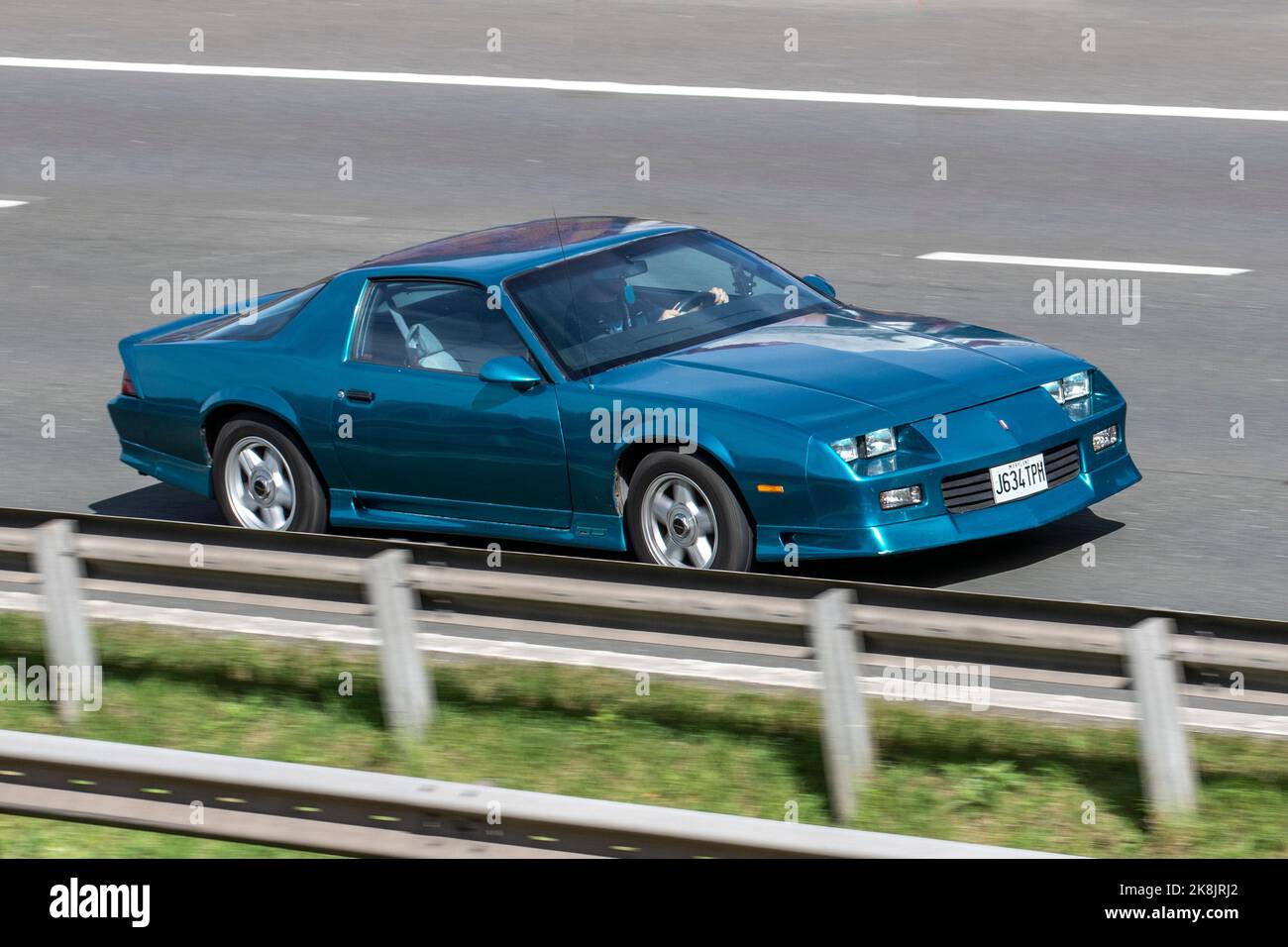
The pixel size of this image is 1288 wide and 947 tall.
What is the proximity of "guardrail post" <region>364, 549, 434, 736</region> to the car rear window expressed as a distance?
2.91 m

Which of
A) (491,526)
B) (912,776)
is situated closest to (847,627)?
(912,776)

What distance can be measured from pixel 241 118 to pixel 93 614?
37.6 feet

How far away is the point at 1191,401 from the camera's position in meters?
10.9

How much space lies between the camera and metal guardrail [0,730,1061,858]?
5.25 metres

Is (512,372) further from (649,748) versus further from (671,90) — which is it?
(671,90)

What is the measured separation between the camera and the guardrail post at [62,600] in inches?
294

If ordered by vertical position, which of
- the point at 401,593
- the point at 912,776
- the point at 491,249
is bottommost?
the point at 912,776

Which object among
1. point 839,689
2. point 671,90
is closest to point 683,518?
point 839,689

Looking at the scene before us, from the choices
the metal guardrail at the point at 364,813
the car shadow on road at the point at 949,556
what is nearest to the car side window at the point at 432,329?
the car shadow on road at the point at 949,556

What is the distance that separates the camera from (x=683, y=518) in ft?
27.3

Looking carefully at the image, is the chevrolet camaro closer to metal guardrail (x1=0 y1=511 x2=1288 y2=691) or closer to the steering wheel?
the steering wheel

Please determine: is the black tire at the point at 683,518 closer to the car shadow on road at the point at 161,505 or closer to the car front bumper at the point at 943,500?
the car front bumper at the point at 943,500

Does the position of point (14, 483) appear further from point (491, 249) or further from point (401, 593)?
point (401, 593)

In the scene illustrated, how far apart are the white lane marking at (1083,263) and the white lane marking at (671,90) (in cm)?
395
